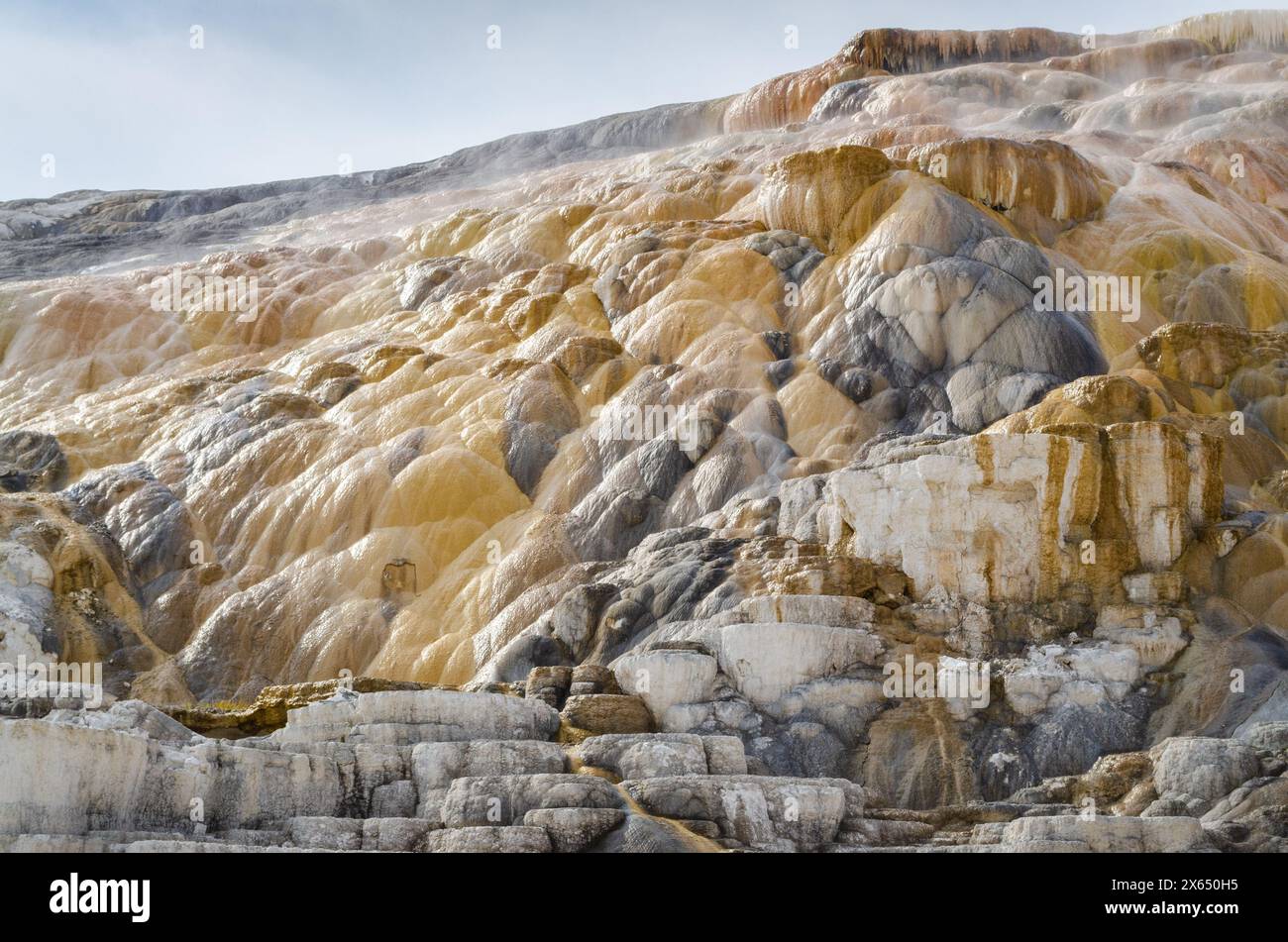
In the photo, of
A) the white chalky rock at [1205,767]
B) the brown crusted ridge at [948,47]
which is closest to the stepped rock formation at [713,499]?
the white chalky rock at [1205,767]

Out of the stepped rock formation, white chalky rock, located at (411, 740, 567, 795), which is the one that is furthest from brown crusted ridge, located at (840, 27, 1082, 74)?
white chalky rock, located at (411, 740, 567, 795)

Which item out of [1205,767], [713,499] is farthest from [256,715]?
[1205,767]

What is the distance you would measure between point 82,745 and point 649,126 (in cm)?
4435

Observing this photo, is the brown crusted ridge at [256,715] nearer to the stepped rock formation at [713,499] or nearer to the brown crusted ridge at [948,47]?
the stepped rock formation at [713,499]

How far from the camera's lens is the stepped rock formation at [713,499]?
17672mm

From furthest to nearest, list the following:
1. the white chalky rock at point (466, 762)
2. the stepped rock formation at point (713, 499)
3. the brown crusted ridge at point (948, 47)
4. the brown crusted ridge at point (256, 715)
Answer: the brown crusted ridge at point (948, 47), the brown crusted ridge at point (256, 715), the white chalky rock at point (466, 762), the stepped rock formation at point (713, 499)

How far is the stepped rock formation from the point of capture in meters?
17.7

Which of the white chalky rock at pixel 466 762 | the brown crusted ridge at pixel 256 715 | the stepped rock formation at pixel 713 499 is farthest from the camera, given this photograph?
the brown crusted ridge at pixel 256 715

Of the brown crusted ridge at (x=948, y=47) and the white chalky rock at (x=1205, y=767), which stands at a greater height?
the brown crusted ridge at (x=948, y=47)

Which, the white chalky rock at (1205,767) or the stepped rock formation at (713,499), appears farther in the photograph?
the white chalky rock at (1205,767)

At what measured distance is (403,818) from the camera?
16.6 metres

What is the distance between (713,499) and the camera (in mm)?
29312

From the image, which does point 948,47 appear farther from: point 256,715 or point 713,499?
point 256,715
